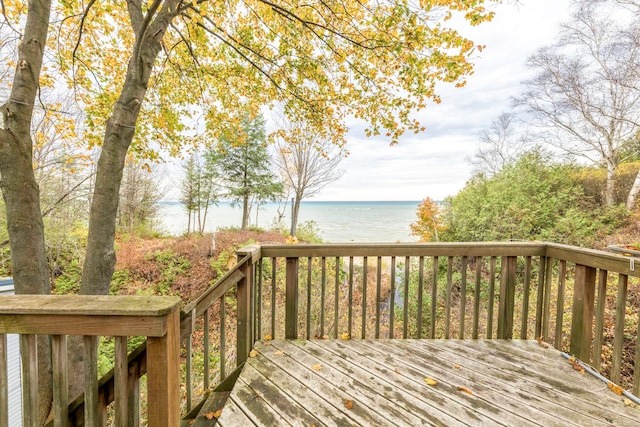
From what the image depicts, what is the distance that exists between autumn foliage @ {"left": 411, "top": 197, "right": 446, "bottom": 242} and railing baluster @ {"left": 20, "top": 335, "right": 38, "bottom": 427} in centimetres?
1186

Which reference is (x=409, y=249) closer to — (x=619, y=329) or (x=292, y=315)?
(x=292, y=315)

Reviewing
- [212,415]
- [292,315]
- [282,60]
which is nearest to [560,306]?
[292,315]

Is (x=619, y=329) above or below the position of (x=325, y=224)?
above

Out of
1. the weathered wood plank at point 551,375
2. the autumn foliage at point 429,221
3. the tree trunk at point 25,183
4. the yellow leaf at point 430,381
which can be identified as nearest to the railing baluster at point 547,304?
the weathered wood plank at point 551,375

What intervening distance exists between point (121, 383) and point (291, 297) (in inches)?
59.3

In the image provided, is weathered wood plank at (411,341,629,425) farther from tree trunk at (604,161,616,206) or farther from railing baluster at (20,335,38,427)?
tree trunk at (604,161,616,206)

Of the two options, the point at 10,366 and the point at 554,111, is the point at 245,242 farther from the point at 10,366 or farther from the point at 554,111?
the point at 554,111

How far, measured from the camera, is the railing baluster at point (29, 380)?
A: 0.92m

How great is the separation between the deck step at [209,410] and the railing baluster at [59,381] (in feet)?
2.59

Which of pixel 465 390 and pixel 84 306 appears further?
pixel 465 390

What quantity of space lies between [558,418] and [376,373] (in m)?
1.10

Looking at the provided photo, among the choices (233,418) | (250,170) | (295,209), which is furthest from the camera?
(250,170)

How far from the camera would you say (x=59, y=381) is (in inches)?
37.1

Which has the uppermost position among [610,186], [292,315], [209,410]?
[610,186]
